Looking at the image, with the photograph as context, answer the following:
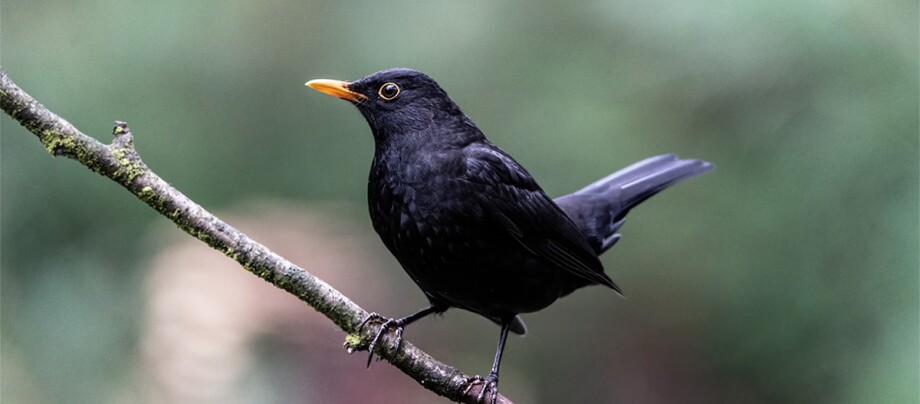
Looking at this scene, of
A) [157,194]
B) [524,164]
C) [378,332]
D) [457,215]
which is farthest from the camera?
[524,164]

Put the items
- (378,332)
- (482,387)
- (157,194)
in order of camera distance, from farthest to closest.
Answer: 1. (482,387)
2. (378,332)
3. (157,194)

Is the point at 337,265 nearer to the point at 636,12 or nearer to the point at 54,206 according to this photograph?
the point at 54,206

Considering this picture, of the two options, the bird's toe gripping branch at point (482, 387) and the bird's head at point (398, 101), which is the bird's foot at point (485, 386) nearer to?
the bird's toe gripping branch at point (482, 387)

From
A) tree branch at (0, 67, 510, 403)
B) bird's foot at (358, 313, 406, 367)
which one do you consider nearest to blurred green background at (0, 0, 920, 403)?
bird's foot at (358, 313, 406, 367)

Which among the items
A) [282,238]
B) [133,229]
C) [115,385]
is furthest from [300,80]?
[115,385]

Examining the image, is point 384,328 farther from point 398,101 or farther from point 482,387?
point 398,101

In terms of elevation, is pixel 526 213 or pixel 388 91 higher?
pixel 388 91

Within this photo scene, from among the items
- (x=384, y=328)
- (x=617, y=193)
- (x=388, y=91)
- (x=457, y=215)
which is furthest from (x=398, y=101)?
(x=617, y=193)
